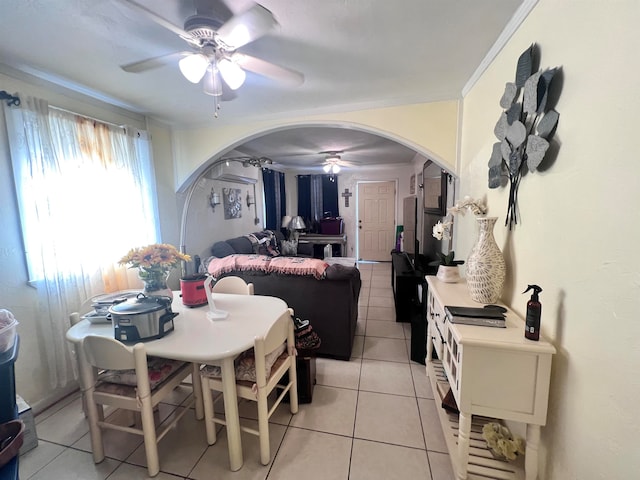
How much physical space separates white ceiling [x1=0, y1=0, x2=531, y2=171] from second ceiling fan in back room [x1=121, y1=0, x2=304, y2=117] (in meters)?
0.09

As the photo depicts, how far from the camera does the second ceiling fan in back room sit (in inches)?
43.2

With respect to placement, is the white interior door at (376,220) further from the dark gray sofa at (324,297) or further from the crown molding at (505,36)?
the crown molding at (505,36)

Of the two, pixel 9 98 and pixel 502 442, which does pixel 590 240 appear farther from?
pixel 9 98

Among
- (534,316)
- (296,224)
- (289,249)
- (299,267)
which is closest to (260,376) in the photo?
(299,267)

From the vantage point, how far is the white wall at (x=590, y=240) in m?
0.74

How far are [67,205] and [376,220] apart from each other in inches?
221

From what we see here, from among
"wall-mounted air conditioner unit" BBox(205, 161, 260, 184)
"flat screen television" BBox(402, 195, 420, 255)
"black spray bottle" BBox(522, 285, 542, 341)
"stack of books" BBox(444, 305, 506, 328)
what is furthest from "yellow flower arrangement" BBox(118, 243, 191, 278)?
"flat screen television" BBox(402, 195, 420, 255)

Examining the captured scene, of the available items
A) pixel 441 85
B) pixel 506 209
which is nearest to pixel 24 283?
pixel 506 209

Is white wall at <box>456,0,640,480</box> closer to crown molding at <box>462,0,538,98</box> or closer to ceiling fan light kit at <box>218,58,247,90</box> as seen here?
crown molding at <box>462,0,538,98</box>

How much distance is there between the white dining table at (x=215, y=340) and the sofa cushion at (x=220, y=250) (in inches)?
82.0

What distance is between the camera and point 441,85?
6.93ft

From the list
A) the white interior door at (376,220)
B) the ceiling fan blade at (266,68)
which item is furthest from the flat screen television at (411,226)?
the ceiling fan blade at (266,68)

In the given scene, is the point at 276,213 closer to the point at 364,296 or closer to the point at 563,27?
the point at 364,296

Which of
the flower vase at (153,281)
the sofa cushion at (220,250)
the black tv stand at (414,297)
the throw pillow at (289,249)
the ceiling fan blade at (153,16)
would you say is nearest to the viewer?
the ceiling fan blade at (153,16)
